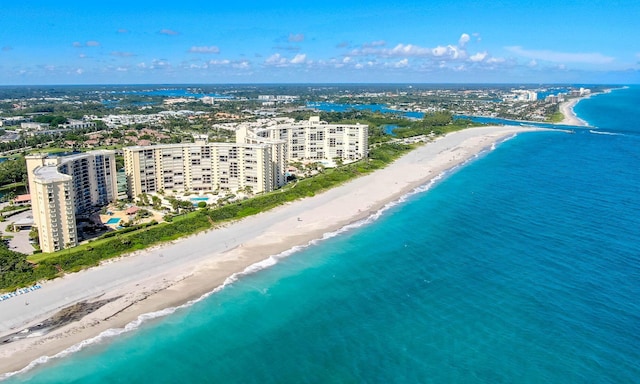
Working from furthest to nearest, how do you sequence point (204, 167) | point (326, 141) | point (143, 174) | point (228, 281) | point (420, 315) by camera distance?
point (326, 141)
point (204, 167)
point (143, 174)
point (228, 281)
point (420, 315)

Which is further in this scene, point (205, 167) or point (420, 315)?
point (205, 167)

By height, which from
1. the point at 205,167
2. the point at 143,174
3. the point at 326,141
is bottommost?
the point at 143,174

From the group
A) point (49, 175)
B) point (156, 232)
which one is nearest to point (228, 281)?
point (156, 232)

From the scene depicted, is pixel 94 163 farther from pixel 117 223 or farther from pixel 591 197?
pixel 591 197

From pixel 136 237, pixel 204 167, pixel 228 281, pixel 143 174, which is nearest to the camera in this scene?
pixel 228 281

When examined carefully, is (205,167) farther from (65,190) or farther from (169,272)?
(169,272)

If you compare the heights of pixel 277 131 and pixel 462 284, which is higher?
pixel 277 131

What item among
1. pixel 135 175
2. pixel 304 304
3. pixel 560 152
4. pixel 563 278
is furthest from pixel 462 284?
pixel 560 152
